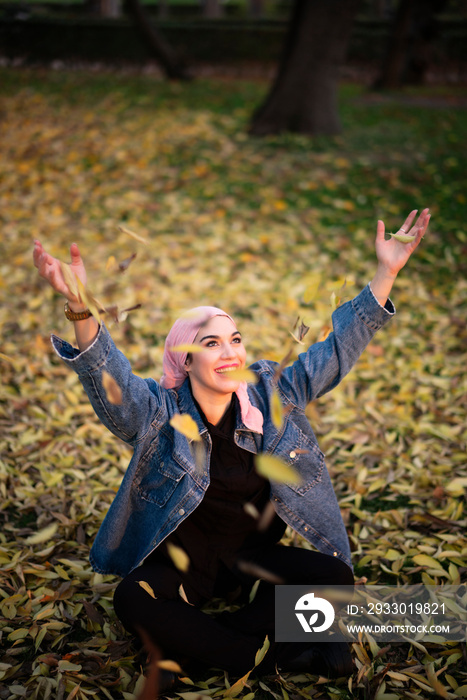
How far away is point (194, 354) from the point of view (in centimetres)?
229

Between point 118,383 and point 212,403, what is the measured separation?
0.41m

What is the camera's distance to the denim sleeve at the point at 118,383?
2.01m

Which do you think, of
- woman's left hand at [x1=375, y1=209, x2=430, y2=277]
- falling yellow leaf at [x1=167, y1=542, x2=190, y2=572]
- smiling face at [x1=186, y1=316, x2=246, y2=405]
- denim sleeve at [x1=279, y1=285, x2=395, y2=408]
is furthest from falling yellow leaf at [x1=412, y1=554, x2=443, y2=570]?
woman's left hand at [x1=375, y1=209, x2=430, y2=277]

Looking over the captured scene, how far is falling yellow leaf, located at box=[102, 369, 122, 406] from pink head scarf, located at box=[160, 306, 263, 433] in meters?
0.35

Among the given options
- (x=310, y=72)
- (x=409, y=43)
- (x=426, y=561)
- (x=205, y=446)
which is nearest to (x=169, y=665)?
(x=205, y=446)

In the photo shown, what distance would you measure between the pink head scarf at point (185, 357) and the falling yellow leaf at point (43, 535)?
45.4 inches

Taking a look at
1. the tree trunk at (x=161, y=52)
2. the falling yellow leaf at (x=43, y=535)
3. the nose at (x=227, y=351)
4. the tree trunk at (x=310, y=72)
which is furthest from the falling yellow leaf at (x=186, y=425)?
the tree trunk at (x=161, y=52)

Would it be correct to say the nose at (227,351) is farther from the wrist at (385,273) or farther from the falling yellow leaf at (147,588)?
the falling yellow leaf at (147,588)

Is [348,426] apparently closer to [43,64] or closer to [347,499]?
[347,499]

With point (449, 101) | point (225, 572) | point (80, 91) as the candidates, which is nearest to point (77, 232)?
point (225, 572)

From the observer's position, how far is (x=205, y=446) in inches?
90.4

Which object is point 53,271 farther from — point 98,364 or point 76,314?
point 98,364

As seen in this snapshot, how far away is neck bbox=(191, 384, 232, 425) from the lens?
2.31 m

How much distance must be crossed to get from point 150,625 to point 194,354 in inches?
37.7
